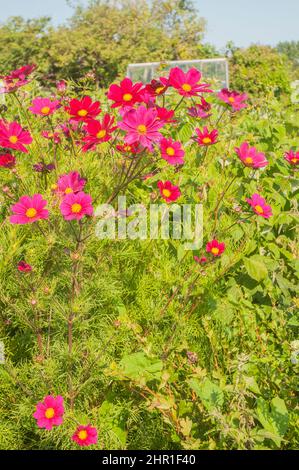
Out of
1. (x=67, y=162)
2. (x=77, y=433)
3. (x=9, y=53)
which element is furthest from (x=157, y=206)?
(x=9, y=53)

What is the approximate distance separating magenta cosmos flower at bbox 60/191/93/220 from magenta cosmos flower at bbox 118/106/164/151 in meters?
0.21

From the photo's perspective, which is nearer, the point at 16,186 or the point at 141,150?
the point at 141,150

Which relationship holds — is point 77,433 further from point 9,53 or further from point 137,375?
point 9,53

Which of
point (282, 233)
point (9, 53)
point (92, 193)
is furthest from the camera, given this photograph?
point (9, 53)

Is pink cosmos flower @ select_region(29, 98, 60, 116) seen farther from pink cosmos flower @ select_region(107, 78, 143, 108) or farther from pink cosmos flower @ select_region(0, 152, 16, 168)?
pink cosmos flower @ select_region(107, 78, 143, 108)

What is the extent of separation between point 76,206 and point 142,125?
1.01 ft

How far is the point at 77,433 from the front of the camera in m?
1.40

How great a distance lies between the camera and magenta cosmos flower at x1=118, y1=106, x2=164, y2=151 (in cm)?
147

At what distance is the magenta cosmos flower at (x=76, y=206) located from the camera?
140 cm

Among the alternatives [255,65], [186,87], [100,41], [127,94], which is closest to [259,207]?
[186,87]

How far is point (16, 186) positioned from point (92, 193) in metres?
0.32

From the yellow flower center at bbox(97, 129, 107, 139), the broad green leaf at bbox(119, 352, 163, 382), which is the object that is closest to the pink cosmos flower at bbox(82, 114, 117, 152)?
the yellow flower center at bbox(97, 129, 107, 139)

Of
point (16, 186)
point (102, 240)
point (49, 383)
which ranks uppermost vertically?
point (16, 186)

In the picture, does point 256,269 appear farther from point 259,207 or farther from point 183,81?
point 183,81
